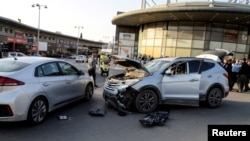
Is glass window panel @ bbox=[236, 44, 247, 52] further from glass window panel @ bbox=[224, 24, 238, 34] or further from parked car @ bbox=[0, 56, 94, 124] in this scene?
parked car @ bbox=[0, 56, 94, 124]

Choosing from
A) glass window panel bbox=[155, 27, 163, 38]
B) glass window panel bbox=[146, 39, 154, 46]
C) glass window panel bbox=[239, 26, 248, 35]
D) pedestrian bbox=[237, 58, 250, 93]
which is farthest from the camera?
glass window panel bbox=[146, 39, 154, 46]

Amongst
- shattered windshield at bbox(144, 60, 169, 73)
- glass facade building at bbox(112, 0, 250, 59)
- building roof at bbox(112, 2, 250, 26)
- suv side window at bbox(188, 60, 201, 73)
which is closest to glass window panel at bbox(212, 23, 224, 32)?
glass facade building at bbox(112, 0, 250, 59)

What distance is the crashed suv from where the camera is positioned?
283 inches

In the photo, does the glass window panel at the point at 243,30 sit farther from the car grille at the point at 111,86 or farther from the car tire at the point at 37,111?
the car tire at the point at 37,111

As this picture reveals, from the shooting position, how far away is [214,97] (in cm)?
856

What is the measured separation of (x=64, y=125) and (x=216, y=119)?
4.13 m

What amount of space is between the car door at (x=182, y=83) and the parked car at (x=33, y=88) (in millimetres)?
2787

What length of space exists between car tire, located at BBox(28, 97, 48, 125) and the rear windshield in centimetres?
84

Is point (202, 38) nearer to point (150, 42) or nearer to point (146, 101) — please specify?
Result: point (150, 42)

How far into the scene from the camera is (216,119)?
6973mm

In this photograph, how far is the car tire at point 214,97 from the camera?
27.9 ft

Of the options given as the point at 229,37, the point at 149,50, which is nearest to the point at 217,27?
the point at 229,37

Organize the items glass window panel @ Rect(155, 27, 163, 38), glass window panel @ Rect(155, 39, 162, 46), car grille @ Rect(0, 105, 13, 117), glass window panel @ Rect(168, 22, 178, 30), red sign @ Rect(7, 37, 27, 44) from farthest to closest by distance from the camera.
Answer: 1. red sign @ Rect(7, 37, 27, 44)
2. glass window panel @ Rect(155, 27, 163, 38)
3. glass window panel @ Rect(155, 39, 162, 46)
4. glass window panel @ Rect(168, 22, 178, 30)
5. car grille @ Rect(0, 105, 13, 117)

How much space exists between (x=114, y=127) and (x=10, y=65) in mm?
2855
